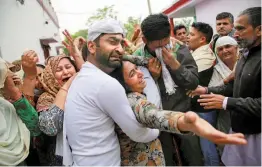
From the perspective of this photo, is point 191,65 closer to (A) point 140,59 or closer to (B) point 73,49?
(A) point 140,59

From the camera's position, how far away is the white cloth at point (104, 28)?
4.20 feet

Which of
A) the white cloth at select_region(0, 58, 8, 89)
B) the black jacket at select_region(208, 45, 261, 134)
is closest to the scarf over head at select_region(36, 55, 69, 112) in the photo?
the white cloth at select_region(0, 58, 8, 89)

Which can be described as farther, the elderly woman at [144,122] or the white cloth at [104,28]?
the white cloth at [104,28]

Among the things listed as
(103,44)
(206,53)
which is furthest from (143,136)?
(206,53)

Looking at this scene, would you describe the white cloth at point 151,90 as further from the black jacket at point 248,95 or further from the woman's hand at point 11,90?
the woman's hand at point 11,90

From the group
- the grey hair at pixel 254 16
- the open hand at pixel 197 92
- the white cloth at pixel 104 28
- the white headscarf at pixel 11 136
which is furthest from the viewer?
the open hand at pixel 197 92

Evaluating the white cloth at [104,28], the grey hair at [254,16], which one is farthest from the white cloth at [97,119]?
the grey hair at [254,16]

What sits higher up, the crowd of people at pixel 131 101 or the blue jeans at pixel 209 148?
the crowd of people at pixel 131 101

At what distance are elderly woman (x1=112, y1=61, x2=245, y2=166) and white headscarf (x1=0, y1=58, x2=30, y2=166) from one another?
2.48 feet

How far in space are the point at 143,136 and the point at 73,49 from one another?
0.97m

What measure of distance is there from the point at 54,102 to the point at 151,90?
0.60 meters

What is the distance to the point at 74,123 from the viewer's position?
4.11 ft

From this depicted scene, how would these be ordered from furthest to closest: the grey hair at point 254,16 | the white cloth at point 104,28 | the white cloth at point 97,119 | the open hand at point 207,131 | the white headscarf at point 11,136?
the white headscarf at point 11,136, the grey hair at point 254,16, the white cloth at point 104,28, the white cloth at point 97,119, the open hand at point 207,131

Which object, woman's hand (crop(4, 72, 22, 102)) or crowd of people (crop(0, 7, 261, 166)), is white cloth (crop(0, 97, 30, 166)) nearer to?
crowd of people (crop(0, 7, 261, 166))
